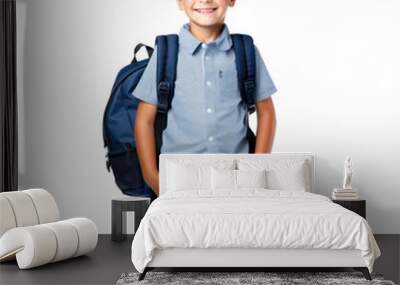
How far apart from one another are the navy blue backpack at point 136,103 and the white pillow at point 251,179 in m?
0.76

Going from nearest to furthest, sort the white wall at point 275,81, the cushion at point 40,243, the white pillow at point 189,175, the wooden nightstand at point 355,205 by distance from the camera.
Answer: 1. the cushion at point 40,243
2. the white pillow at point 189,175
3. the wooden nightstand at point 355,205
4. the white wall at point 275,81

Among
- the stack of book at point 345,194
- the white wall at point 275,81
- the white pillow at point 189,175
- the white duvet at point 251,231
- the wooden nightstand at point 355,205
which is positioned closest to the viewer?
the white duvet at point 251,231

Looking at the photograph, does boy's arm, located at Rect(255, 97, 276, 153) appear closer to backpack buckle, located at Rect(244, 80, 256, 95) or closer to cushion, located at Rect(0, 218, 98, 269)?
backpack buckle, located at Rect(244, 80, 256, 95)

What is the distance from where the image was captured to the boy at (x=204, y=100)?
732cm

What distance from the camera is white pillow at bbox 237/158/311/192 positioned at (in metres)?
6.77

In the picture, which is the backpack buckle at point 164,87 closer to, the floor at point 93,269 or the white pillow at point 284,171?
the white pillow at point 284,171

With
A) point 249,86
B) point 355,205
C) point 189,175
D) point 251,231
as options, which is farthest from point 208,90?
point 251,231

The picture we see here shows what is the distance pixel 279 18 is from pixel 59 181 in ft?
9.16

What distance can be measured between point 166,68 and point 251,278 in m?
2.83

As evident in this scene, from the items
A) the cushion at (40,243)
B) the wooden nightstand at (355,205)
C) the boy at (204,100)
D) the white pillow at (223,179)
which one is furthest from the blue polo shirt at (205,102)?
the cushion at (40,243)

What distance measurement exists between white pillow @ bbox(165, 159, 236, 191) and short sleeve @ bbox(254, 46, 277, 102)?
85cm

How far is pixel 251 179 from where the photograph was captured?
664 centimetres

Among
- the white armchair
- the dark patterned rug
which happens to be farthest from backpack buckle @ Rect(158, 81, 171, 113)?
the dark patterned rug

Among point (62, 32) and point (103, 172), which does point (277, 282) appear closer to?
point (103, 172)
